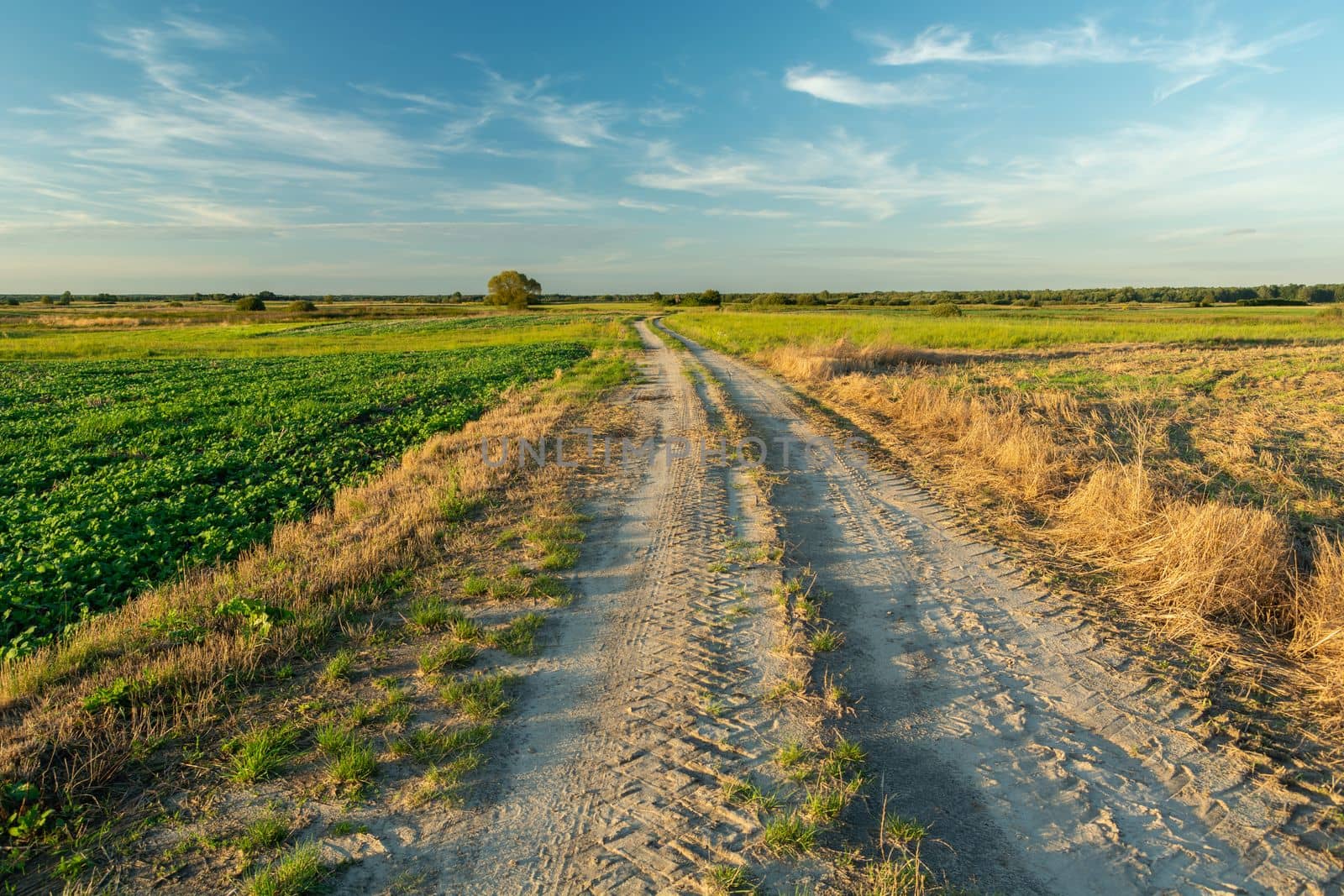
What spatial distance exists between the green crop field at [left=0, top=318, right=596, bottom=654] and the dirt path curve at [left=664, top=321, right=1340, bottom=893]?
22.5ft

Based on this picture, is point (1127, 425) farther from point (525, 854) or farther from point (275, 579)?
point (275, 579)

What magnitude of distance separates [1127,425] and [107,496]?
59.4ft

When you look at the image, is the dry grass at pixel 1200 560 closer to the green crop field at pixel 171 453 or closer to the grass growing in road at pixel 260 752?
the grass growing in road at pixel 260 752

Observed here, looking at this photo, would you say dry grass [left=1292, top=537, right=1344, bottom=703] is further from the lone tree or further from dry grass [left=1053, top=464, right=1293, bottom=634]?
the lone tree

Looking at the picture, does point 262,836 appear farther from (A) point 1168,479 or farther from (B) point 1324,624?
(A) point 1168,479

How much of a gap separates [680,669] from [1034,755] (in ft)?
7.67

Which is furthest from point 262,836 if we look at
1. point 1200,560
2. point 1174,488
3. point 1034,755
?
point 1174,488

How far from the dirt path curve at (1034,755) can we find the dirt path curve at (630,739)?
830 millimetres

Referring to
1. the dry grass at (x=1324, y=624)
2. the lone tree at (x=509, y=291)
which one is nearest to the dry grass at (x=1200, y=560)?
the dry grass at (x=1324, y=624)

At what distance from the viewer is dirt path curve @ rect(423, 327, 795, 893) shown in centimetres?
295

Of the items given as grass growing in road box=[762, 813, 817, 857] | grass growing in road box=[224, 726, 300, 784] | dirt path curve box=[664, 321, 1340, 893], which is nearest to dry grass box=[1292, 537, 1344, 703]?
dirt path curve box=[664, 321, 1340, 893]

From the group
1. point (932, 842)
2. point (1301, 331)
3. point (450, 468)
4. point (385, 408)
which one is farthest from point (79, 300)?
point (1301, 331)

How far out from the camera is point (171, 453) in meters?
12.1

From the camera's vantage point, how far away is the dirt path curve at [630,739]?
2.95 meters
